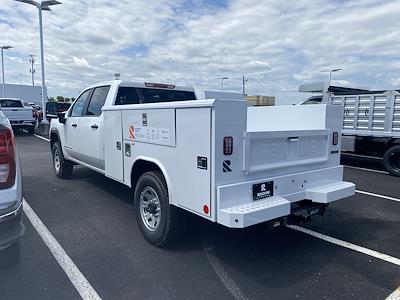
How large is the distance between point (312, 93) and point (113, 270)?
10244 millimetres

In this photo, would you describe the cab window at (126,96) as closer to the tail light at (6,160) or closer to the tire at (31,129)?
the tail light at (6,160)

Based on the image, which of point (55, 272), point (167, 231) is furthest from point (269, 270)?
point (55, 272)

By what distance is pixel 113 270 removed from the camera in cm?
347

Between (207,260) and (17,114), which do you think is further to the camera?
(17,114)

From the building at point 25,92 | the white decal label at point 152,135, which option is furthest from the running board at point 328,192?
the building at point 25,92

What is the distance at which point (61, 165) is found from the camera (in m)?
7.47

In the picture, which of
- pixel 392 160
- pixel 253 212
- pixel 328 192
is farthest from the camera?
pixel 392 160

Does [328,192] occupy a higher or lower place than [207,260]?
higher

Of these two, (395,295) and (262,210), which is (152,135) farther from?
(395,295)

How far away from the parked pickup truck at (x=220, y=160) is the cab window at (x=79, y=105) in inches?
Result: 45.6

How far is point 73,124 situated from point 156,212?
10.9 ft

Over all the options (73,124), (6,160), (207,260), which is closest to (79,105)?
(73,124)

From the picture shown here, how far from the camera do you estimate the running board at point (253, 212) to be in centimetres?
298

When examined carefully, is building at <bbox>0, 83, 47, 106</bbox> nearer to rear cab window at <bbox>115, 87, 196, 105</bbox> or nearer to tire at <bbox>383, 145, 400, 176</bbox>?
rear cab window at <bbox>115, 87, 196, 105</bbox>
